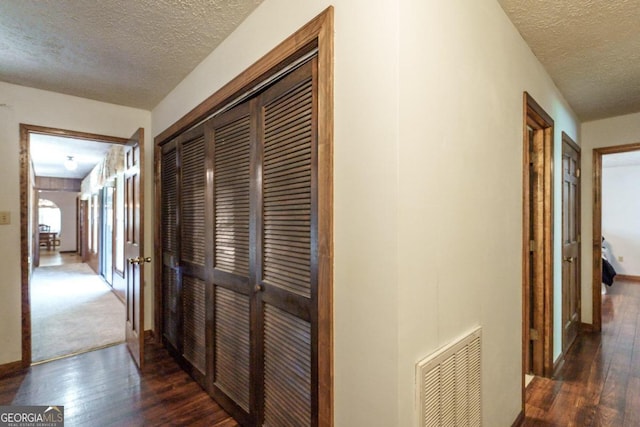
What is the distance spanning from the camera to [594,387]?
226 centimetres

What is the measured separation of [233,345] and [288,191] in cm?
111

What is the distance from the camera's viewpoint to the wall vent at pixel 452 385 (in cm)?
103

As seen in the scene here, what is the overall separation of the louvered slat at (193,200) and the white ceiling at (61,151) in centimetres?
250

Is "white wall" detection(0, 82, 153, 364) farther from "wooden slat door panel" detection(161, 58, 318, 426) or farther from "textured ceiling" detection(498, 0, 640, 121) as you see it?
Result: "textured ceiling" detection(498, 0, 640, 121)

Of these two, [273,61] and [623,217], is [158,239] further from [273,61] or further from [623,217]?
[623,217]

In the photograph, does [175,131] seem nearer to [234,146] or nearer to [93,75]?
→ [93,75]

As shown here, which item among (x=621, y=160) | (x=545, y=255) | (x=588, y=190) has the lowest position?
(x=545, y=255)

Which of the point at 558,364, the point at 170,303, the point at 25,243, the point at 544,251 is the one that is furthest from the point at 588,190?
the point at 25,243

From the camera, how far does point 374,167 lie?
1.00 meters

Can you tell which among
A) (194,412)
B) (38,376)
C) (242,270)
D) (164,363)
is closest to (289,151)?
(242,270)

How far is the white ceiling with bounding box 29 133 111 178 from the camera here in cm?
428

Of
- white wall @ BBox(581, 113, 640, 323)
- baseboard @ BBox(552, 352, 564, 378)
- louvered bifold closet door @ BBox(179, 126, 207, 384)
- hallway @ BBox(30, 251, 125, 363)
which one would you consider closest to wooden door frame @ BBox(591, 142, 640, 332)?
white wall @ BBox(581, 113, 640, 323)

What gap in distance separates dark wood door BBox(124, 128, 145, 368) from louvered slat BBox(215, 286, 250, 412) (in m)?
0.93

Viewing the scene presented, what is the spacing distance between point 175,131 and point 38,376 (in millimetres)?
2287
